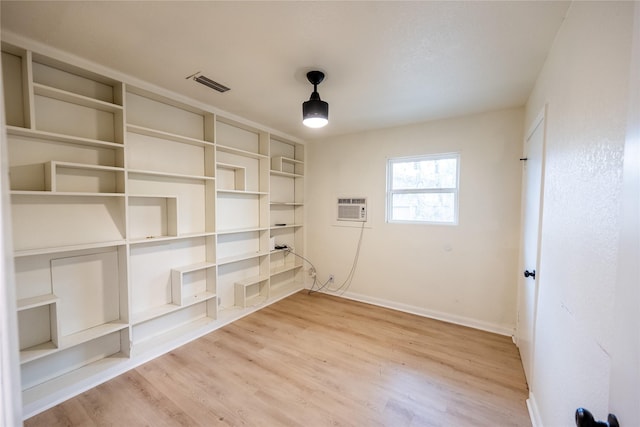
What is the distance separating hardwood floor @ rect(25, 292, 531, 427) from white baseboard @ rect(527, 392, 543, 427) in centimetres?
5

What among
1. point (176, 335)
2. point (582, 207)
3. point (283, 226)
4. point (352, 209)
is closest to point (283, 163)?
point (283, 226)

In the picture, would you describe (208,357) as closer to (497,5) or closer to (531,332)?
(531,332)

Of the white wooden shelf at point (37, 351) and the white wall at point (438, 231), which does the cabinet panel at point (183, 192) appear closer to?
the white wooden shelf at point (37, 351)

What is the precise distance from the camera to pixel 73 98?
1999 mm

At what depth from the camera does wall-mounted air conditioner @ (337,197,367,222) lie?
12.6 feet

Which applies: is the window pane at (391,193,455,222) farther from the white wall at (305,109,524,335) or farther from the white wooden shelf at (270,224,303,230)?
the white wooden shelf at (270,224,303,230)

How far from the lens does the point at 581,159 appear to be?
3.65 ft

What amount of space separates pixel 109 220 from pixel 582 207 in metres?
3.17

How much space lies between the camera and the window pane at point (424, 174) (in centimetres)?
327

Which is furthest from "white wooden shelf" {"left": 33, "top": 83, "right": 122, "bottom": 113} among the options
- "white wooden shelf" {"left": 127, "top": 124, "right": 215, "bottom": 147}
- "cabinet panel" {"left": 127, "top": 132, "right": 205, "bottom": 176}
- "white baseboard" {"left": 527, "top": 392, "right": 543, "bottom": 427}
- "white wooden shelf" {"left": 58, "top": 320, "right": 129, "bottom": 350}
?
"white baseboard" {"left": 527, "top": 392, "right": 543, "bottom": 427}

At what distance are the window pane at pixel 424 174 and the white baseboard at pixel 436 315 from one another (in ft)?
5.28

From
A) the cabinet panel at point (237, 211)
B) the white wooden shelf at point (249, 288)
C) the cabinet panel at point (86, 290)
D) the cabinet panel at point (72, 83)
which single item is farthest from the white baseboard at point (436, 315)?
the cabinet panel at point (72, 83)

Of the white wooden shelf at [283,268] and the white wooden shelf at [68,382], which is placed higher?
the white wooden shelf at [283,268]

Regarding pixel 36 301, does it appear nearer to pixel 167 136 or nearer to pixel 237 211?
pixel 167 136
